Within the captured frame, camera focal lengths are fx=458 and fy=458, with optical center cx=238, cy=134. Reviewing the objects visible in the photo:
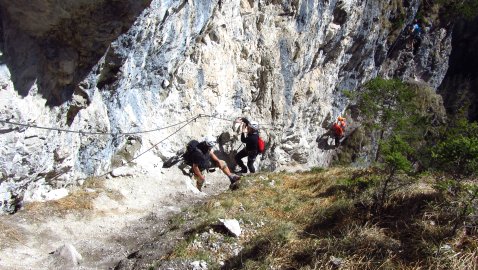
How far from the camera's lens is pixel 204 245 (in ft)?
25.7

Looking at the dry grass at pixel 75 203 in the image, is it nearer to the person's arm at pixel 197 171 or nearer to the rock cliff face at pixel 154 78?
the rock cliff face at pixel 154 78

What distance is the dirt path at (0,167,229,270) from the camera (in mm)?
7547

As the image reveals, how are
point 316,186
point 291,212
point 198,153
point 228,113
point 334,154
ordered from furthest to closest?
1. point 334,154
2. point 228,113
3. point 198,153
4. point 316,186
5. point 291,212

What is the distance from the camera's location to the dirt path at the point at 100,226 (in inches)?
297

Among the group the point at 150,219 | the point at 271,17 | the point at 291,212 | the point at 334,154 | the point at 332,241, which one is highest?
the point at 271,17

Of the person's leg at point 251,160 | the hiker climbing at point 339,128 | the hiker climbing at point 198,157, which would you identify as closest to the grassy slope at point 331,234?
the hiker climbing at point 198,157

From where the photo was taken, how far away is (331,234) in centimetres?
767

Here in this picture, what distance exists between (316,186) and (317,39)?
12.0 meters

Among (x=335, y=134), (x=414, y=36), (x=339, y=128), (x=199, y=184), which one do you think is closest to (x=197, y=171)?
(x=199, y=184)

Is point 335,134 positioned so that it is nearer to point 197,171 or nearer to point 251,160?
point 251,160

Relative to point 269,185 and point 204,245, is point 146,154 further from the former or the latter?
point 204,245

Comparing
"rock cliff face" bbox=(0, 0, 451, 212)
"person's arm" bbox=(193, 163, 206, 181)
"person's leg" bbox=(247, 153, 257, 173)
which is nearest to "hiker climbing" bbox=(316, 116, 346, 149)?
"rock cliff face" bbox=(0, 0, 451, 212)

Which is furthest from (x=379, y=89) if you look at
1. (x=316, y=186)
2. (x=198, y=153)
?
(x=198, y=153)

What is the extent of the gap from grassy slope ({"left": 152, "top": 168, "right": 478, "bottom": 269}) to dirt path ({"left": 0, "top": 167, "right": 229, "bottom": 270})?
37.2 inches
